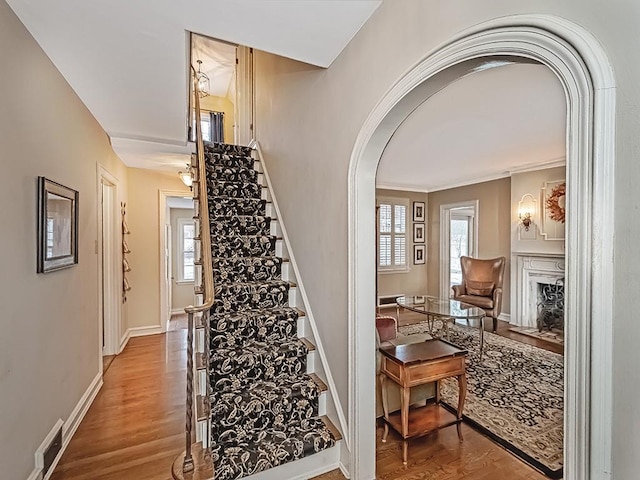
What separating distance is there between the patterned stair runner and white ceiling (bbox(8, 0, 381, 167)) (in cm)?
145

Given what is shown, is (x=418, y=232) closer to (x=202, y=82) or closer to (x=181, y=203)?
(x=181, y=203)

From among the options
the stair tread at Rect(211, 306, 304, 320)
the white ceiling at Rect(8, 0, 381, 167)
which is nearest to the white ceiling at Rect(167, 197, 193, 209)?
the white ceiling at Rect(8, 0, 381, 167)

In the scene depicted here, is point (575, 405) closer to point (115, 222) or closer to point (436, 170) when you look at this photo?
point (115, 222)

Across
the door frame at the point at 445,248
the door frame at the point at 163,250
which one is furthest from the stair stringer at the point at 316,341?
the door frame at the point at 445,248

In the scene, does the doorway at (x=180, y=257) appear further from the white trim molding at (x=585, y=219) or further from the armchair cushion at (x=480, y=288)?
the white trim molding at (x=585, y=219)

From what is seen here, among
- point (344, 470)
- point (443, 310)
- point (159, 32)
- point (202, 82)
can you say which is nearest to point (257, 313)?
point (344, 470)

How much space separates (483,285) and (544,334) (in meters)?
1.10

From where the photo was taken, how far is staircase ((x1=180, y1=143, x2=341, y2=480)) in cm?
193

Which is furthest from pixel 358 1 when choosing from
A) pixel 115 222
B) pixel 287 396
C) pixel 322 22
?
pixel 115 222

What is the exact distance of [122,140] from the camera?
350cm

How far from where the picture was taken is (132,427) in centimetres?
250

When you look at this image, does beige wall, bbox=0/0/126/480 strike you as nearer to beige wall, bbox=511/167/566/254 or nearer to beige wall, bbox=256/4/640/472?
→ beige wall, bbox=256/4/640/472

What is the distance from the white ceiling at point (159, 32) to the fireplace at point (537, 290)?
189 inches

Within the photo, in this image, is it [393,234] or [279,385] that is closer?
[279,385]
